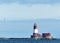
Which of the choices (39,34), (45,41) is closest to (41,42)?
(45,41)

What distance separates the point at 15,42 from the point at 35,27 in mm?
18098

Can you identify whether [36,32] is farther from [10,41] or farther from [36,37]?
[10,41]

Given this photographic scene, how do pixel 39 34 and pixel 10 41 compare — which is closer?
pixel 10 41

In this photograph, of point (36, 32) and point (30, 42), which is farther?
point (36, 32)

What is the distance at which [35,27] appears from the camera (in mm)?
156500

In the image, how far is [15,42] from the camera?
140 metres

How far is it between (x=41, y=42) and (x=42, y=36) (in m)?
18.3

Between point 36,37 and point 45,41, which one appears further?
point 36,37

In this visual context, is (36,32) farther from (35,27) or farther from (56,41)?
(56,41)

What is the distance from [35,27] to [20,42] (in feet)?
57.3

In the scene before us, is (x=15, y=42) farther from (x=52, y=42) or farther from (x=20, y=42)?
(x=52, y=42)

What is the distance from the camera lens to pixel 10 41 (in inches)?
5576

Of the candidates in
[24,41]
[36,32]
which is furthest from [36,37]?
[24,41]

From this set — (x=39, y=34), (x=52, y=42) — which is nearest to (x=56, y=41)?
(x=52, y=42)
